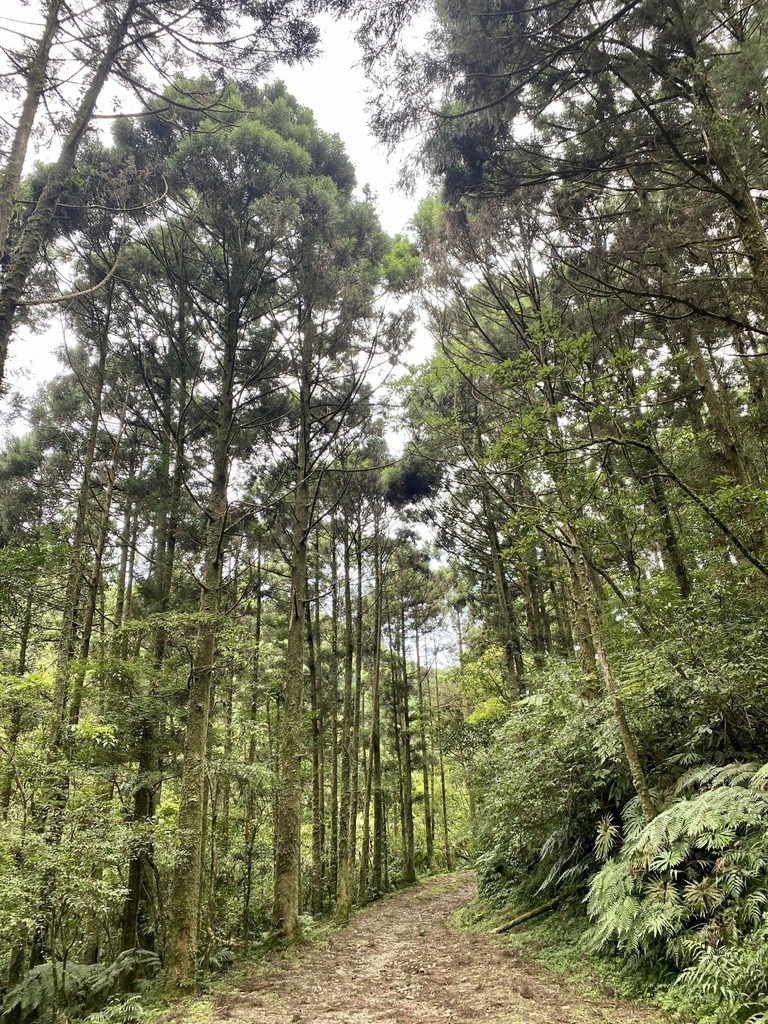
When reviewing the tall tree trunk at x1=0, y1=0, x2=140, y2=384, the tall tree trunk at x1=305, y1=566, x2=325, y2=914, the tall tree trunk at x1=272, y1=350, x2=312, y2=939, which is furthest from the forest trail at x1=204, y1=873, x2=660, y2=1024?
the tall tree trunk at x1=0, y1=0, x2=140, y2=384

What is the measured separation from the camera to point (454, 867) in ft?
70.5

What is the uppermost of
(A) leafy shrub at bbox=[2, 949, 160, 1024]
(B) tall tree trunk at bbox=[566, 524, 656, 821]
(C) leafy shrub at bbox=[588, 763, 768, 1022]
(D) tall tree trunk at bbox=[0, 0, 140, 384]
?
(D) tall tree trunk at bbox=[0, 0, 140, 384]

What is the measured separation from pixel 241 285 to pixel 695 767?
8.84m

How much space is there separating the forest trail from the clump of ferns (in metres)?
Result: 0.53

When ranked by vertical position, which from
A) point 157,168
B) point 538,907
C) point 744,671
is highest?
point 157,168

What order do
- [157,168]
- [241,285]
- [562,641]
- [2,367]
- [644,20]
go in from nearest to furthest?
[2,367] → [644,20] → [157,168] → [241,285] → [562,641]

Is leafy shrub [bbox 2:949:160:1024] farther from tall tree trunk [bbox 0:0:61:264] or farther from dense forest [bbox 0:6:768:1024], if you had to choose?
tall tree trunk [bbox 0:0:61:264]

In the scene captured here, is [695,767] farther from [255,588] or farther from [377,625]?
[255,588]

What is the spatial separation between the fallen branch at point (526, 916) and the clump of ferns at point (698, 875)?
241 cm

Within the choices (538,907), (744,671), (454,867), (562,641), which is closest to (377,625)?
(562,641)

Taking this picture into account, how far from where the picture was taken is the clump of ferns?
3.32 meters

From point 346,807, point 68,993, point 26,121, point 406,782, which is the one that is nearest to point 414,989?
point 68,993

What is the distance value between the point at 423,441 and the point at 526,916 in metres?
8.62

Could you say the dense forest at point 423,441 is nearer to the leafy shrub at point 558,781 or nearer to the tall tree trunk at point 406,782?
the leafy shrub at point 558,781
